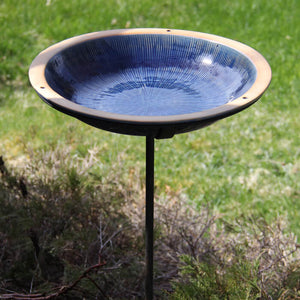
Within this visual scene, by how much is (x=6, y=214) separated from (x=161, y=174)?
1422 millimetres

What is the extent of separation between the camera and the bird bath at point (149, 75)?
2146mm

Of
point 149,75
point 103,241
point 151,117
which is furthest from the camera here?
point 103,241

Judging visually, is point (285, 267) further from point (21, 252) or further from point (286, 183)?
point (21, 252)

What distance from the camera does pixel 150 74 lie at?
97.3 inches

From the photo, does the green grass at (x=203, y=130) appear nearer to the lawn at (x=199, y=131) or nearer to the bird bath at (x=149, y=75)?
the lawn at (x=199, y=131)

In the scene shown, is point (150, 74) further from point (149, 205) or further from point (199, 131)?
point (199, 131)

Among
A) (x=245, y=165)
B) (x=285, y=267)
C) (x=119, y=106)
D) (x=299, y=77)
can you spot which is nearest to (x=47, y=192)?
(x=119, y=106)

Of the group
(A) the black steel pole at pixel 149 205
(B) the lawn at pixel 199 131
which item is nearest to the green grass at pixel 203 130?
(B) the lawn at pixel 199 131

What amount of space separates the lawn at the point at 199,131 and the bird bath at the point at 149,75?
0.98 meters

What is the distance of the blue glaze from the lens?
221cm

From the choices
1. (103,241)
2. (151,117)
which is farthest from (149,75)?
(103,241)

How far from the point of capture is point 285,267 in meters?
2.67

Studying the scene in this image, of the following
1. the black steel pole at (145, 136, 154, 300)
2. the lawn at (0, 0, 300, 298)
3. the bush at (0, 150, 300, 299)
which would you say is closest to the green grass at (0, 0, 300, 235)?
the lawn at (0, 0, 300, 298)

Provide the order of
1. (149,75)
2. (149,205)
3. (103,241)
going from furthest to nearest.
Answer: (103,241), (149,75), (149,205)
